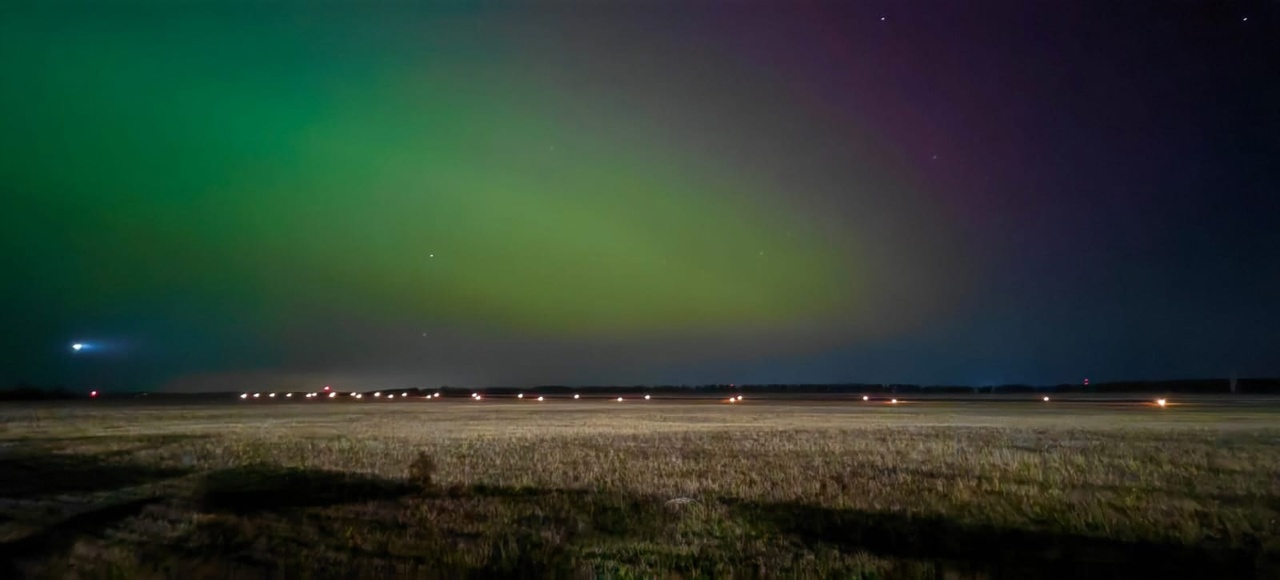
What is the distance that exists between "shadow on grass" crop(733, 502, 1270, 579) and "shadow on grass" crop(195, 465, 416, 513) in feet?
28.3

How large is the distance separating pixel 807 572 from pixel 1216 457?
21927mm

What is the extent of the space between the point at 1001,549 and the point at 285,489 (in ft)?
51.1

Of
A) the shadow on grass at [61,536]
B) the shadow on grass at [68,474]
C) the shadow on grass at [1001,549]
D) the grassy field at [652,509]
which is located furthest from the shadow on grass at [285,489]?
the shadow on grass at [1001,549]

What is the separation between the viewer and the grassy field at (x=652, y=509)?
12602 mm

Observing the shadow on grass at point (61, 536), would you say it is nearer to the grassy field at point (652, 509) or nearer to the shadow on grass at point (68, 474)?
the grassy field at point (652, 509)

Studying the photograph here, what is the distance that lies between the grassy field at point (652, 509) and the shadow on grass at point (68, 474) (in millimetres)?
125

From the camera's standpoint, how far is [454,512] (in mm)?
17281

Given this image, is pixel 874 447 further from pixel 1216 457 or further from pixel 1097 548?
pixel 1097 548

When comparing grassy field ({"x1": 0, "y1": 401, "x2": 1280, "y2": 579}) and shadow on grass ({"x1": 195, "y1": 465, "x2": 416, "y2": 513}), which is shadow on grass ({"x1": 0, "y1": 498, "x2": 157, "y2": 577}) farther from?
shadow on grass ({"x1": 195, "y1": 465, "x2": 416, "y2": 513})

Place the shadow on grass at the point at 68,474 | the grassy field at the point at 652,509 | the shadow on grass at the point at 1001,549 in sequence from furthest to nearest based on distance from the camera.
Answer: the shadow on grass at the point at 68,474, the grassy field at the point at 652,509, the shadow on grass at the point at 1001,549

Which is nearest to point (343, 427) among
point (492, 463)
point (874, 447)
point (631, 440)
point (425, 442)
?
point (425, 442)

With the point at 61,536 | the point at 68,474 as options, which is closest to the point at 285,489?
the point at 61,536

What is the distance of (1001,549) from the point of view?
1382cm

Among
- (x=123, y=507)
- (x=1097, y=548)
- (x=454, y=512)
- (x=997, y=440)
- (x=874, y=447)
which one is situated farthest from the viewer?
(x=997, y=440)
